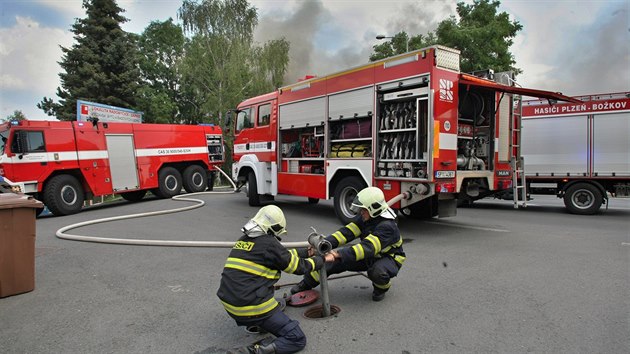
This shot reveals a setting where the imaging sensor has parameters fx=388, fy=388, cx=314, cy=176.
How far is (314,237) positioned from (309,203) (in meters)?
8.46

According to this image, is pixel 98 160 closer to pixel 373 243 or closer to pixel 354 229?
pixel 354 229

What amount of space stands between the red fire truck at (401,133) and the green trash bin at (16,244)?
4451mm

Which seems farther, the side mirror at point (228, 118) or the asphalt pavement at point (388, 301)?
the side mirror at point (228, 118)

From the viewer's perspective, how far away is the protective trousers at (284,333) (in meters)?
2.75

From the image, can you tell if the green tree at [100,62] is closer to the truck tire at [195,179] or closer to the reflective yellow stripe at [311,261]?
the truck tire at [195,179]

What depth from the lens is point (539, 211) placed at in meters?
10.3

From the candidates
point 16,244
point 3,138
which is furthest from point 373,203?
point 3,138

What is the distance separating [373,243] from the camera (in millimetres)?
3520

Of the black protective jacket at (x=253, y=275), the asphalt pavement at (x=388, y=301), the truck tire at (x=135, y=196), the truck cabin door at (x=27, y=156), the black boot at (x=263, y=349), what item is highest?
the truck cabin door at (x=27, y=156)

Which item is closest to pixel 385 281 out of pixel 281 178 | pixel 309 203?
pixel 281 178

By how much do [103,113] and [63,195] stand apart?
38.3 ft

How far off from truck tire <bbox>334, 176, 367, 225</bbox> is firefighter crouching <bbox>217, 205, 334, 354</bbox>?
15.3ft

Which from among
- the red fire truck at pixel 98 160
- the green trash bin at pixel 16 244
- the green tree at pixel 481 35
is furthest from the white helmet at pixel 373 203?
the green tree at pixel 481 35

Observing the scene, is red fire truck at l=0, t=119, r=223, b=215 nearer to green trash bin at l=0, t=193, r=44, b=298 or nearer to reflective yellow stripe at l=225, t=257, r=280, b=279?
green trash bin at l=0, t=193, r=44, b=298
